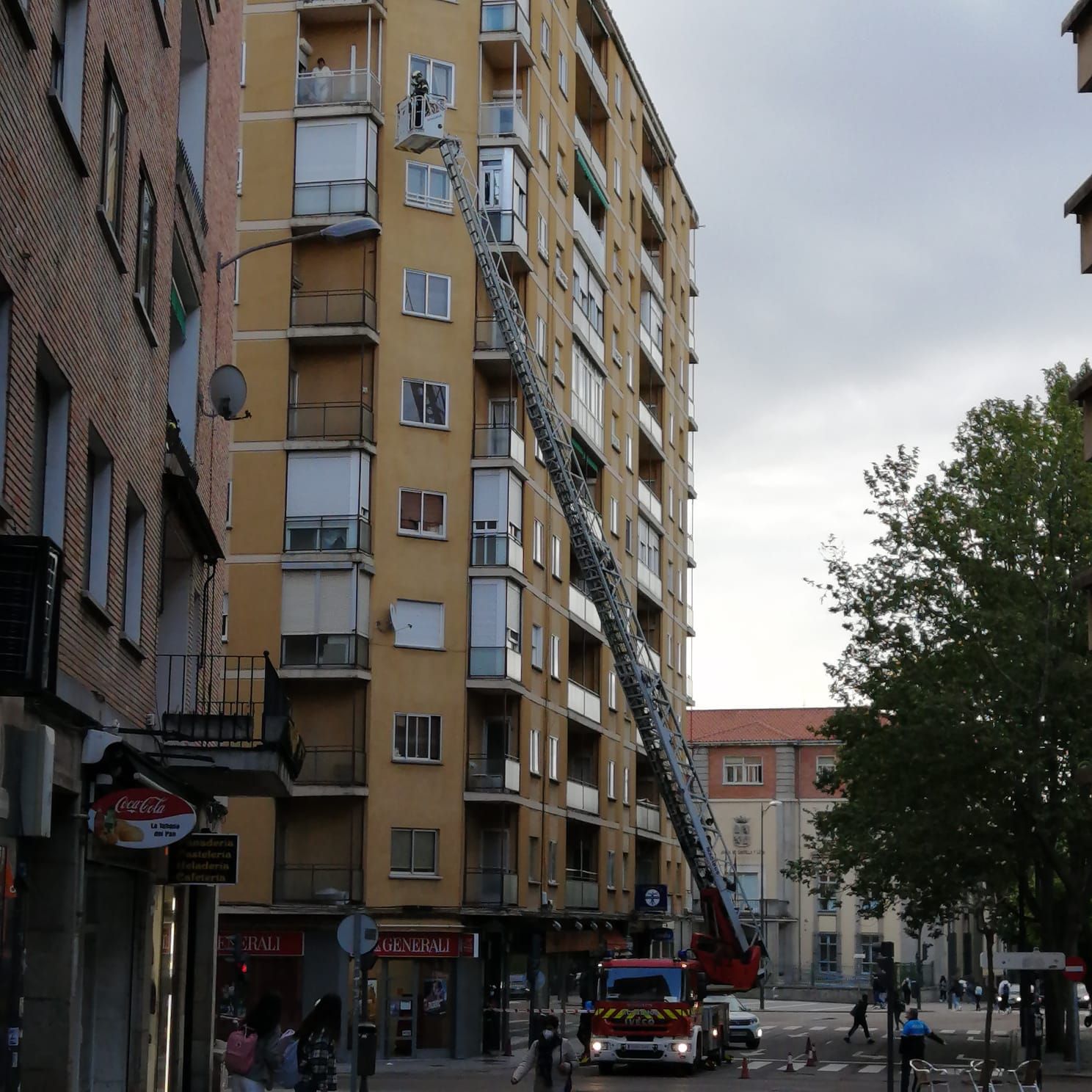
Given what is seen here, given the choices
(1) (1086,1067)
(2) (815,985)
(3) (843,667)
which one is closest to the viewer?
(1) (1086,1067)

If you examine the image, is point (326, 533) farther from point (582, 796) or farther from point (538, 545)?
point (582, 796)

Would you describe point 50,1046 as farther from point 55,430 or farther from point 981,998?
point 981,998

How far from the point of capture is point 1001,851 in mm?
44875

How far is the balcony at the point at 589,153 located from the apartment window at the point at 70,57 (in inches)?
1640

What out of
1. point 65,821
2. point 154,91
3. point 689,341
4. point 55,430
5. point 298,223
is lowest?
point 65,821

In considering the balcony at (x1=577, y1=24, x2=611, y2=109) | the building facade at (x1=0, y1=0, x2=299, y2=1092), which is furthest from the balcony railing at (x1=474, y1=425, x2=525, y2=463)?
the building facade at (x1=0, y1=0, x2=299, y2=1092)

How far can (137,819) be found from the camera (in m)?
14.9

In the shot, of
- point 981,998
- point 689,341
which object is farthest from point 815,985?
point 689,341

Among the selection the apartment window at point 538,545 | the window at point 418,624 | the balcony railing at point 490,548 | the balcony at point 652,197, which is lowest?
the window at point 418,624

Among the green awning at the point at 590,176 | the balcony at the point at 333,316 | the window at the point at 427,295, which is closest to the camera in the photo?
the balcony at the point at 333,316

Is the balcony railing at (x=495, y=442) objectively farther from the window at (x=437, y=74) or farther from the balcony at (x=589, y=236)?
the balcony at (x=589, y=236)

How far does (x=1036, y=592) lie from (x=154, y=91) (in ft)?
101

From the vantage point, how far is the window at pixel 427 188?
45.8 metres

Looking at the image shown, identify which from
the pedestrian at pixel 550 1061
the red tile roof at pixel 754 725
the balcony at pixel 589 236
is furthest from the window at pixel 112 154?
the red tile roof at pixel 754 725
